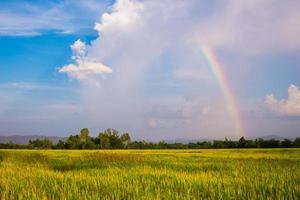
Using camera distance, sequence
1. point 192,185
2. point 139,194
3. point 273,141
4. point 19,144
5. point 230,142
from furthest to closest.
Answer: point 19,144 < point 230,142 < point 273,141 < point 192,185 < point 139,194

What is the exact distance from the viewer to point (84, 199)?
22.3 feet

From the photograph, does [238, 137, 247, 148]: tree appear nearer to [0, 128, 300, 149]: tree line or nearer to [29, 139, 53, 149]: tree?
[0, 128, 300, 149]: tree line

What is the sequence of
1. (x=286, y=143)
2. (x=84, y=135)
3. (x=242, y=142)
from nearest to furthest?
1. (x=286, y=143)
2. (x=242, y=142)
3. (x=84, y=135)

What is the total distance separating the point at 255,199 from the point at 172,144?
324ft

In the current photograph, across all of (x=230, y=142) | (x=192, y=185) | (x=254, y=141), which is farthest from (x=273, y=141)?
(x=192, y=185)

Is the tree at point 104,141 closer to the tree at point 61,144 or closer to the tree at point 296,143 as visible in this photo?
the tree at point 61,144

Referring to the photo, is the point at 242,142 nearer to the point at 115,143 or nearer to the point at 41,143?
the point at 115,143

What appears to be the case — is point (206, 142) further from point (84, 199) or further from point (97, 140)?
point (84, 199)

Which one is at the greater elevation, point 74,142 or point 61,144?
point 74,142

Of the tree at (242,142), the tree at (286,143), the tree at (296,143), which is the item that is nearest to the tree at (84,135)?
the tree at (242,142)

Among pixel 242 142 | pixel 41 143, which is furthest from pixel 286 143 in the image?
pixel 41 143

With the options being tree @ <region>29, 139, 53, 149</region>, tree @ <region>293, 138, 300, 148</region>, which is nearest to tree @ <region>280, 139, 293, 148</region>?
tree @ <region>293, 138, 300, 148</region>

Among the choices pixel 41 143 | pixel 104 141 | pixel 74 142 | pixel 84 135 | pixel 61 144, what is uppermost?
pixel 84 135

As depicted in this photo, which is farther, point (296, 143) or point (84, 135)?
point (84, 135)
